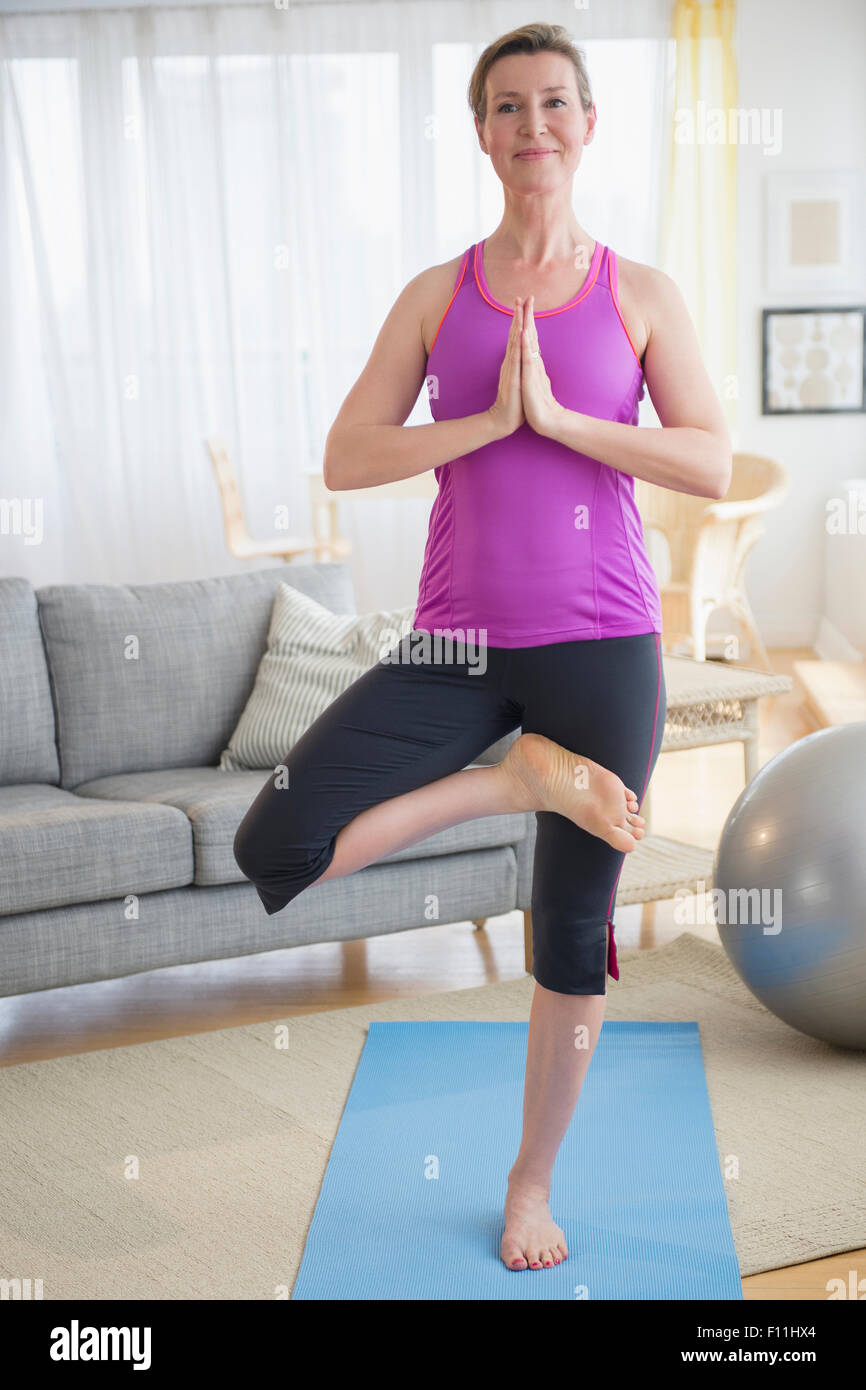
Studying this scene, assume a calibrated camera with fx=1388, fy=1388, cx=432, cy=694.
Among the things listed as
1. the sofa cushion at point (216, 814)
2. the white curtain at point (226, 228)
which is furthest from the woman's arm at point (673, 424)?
the white curtain at point (226, 228)

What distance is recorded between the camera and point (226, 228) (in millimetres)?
6836

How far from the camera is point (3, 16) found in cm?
670

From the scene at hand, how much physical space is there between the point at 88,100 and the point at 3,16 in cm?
56

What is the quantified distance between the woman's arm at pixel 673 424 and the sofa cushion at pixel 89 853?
1364mm

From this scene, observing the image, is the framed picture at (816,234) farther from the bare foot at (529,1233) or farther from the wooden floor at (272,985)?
the bare foot at (529,1233)

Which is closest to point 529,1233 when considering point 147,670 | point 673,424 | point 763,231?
point 673,424

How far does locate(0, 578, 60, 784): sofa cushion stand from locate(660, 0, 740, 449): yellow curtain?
4.41 m

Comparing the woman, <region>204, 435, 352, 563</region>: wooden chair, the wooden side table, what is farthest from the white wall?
the woman

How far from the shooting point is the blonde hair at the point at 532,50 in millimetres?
1498

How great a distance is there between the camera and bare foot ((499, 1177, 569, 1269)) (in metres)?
1.74

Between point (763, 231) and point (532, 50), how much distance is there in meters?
5.62

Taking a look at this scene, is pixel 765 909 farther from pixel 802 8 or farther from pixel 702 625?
pixel 802 8

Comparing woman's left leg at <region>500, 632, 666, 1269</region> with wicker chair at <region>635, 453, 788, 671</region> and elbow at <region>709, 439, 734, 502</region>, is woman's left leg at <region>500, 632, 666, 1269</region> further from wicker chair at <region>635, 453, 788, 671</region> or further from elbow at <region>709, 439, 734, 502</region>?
wicker chair at <region>635, 453, 788, 671</region>
